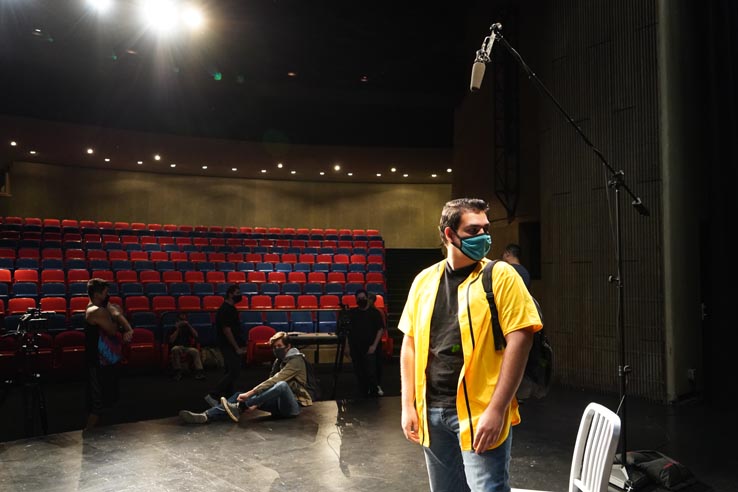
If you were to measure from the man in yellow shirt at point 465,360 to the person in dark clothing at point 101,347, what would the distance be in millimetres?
3620

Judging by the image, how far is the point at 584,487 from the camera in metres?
Result: 1.94

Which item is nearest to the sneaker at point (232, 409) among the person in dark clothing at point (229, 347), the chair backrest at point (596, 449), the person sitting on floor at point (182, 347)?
the person in dark clothing at point (229, 347)

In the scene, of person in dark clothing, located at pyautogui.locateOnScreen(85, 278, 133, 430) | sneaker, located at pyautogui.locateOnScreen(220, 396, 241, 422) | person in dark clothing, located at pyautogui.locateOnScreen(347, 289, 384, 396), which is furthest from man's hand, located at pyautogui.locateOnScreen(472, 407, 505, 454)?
person in dark clothing, located at pyautogui.locateOnScreen(347, 289, 384, 396)

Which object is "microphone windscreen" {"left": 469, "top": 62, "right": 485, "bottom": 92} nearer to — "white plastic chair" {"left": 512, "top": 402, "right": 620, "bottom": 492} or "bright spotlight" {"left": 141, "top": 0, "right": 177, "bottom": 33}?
"white plastic chair" {"left": 512, "top": 402, "right": 620, "bottom": 492}

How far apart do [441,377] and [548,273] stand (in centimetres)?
574

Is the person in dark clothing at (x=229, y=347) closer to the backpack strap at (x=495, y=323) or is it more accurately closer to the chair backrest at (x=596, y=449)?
the chair backrest at (x=596, y=449)

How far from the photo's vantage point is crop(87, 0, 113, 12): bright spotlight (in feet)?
31.2

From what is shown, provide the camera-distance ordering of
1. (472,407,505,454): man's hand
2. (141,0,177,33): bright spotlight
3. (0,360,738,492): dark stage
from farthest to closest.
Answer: (141,0,177,33): bright spotlight → (0,360,738,492): dark stage → (472,407,505,454): man's hand

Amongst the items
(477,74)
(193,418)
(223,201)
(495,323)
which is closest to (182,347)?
(193,418)

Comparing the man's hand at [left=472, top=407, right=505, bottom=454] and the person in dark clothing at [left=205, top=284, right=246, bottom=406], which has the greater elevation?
the man's hand at [left=472, top=407, right=505, bottom=454]

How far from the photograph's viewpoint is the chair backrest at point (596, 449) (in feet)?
5.62

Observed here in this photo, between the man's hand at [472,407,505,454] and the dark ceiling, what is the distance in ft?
33.5

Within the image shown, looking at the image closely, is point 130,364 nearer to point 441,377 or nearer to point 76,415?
point 76,415

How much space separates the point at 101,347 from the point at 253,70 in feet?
29.9
